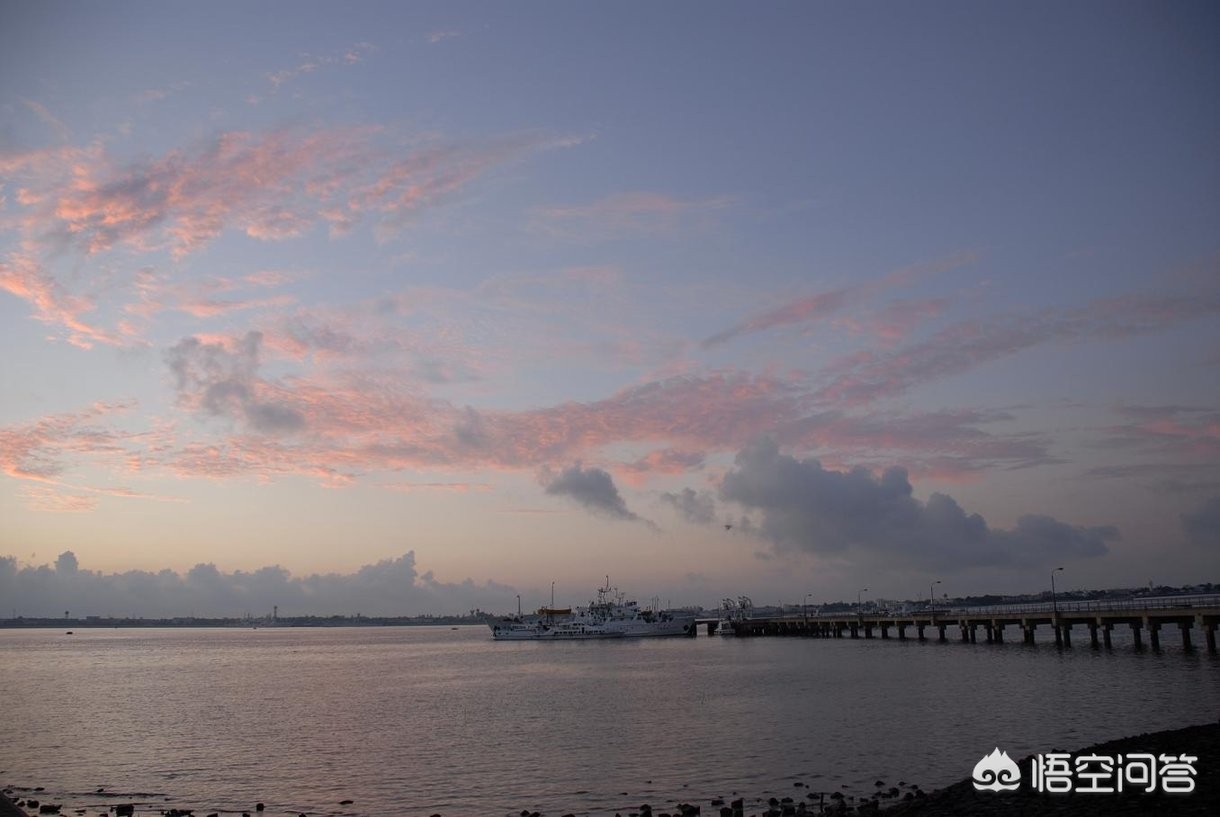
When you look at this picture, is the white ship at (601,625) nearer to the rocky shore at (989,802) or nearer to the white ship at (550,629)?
the white ship at (550,629)

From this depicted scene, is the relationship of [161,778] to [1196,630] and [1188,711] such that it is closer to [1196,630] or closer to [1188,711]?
[1188,711]

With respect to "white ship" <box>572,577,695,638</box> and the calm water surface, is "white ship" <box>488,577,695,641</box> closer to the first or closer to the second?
"white ship" <box>572,577,695,638</box>

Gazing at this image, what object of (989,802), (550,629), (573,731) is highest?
(989,802)

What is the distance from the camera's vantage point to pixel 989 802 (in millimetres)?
21609

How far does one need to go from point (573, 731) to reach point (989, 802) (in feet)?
83.7

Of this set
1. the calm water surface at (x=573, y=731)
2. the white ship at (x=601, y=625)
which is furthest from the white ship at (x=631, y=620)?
the calm water surface at (x=573, y=731)

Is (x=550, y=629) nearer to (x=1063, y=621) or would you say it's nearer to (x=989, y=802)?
(x=1063, y=621)

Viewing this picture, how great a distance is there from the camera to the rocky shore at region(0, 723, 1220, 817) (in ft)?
62.7

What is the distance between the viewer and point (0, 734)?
157 feet

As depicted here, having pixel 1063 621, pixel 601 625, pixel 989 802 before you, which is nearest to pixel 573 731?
pixel 989 802

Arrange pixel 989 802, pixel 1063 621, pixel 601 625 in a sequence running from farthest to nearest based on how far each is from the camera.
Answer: pixel 601 625 → pixel 1063 621 → pixel 989 802

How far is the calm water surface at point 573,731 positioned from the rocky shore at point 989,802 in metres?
1.44

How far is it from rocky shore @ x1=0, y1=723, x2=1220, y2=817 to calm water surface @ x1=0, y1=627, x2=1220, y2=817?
4.72 ft

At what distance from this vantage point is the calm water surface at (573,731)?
3080 cm
